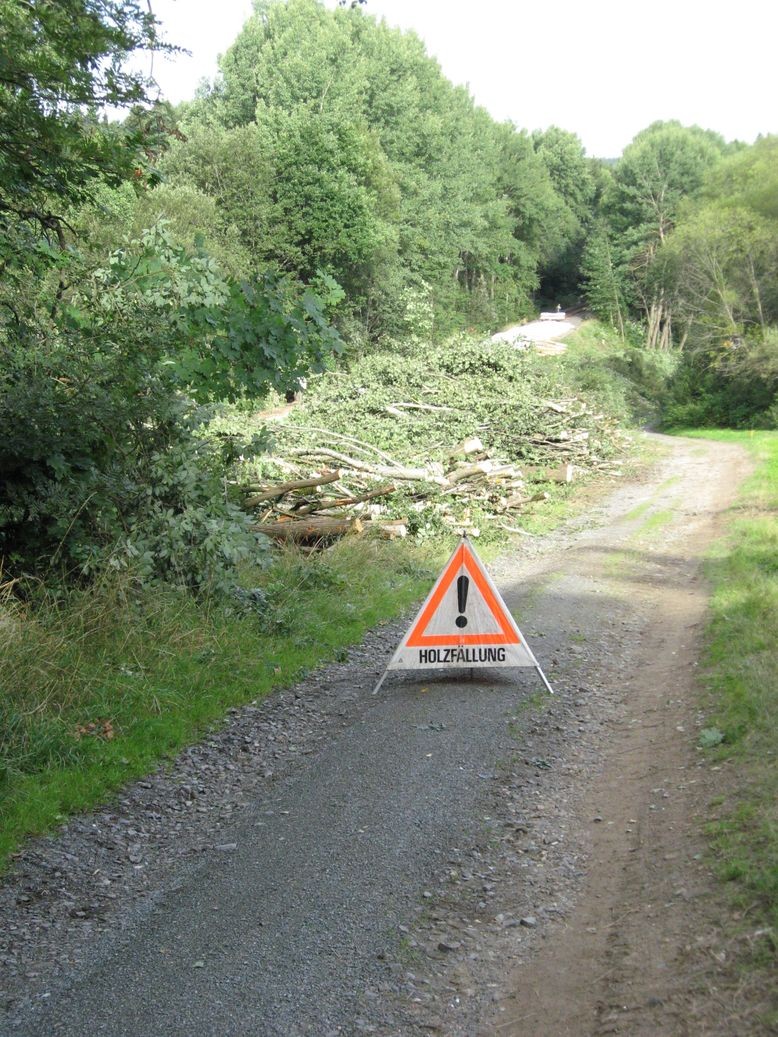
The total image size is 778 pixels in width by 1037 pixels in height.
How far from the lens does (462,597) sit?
28.0 feet

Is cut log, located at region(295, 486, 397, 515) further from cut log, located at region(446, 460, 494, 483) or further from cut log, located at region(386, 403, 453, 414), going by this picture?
cut log, located at region(386, 403, 453, 414)

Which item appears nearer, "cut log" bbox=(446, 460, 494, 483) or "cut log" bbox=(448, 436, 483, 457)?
"cut log" bbox=(446, 460, 494, 483)

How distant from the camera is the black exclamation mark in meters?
8.52

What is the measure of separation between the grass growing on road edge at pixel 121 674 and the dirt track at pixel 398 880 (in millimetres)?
268

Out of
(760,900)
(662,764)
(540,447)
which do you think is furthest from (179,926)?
(540,447)

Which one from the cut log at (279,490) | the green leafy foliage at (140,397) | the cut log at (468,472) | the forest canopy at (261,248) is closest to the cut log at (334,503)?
the cut log at (279,490)

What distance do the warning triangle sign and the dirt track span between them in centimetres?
30

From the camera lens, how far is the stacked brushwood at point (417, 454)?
47.3ft

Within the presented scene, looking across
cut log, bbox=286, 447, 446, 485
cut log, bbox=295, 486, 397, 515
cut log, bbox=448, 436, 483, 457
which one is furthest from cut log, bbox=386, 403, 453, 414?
cut log, bbox=295, 486, 397, 515

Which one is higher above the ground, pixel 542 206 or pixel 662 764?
pixel 542 206

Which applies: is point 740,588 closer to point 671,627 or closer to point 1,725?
point 671,627

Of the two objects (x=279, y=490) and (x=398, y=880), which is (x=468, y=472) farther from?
(x=398, y=880)

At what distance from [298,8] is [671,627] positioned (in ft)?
200

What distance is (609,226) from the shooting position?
86.6 m
